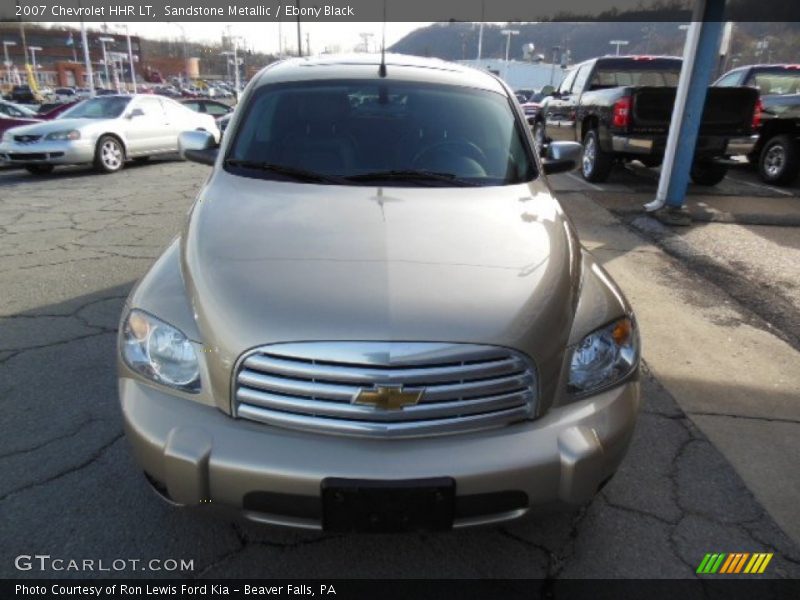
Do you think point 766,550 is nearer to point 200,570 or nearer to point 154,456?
point 200,570

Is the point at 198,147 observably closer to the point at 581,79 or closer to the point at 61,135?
the point at 61,135

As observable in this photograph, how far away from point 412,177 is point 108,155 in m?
10.2

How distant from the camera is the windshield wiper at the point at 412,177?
2.81 m

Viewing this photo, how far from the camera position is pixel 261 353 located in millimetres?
1750

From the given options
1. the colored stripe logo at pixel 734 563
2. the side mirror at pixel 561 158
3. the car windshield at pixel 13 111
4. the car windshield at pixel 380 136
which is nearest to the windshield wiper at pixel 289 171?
the car windshield at pixel 380 136

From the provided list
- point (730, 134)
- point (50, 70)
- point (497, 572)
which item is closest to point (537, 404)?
point (497, 572)

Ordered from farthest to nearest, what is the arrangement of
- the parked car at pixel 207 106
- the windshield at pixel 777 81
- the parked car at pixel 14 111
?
the parked car at pixel 207 106 < the parked car at pixel 14 111 < the windshield at pixel 777 81

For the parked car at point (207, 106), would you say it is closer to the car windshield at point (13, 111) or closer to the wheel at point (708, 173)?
the car windshield at point (13, 111)

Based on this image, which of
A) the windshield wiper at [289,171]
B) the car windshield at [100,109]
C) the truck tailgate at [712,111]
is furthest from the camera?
the car windshield at [100,109]

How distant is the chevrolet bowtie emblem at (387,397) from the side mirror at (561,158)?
2.31 metres

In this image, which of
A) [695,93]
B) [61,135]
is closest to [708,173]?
[695,93]

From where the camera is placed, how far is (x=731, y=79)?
11406 millimetres

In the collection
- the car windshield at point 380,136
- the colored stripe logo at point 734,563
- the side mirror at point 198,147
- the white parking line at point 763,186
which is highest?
the car windshield at point 380,136

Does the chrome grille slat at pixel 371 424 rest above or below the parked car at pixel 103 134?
above
